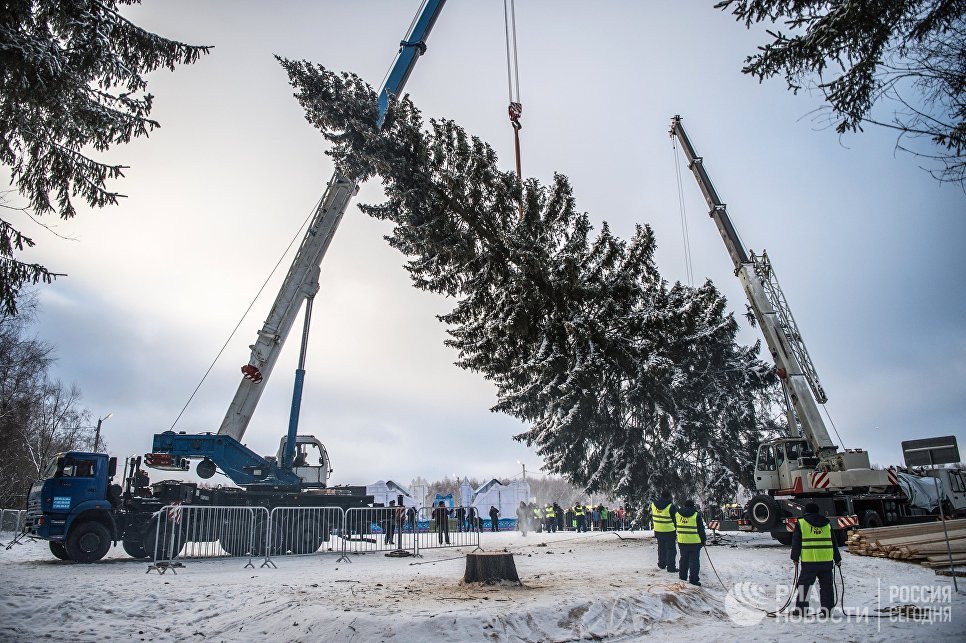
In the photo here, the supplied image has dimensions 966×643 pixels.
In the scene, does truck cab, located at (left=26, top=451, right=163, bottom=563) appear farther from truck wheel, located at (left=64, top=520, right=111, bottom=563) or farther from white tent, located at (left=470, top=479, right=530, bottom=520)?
white tent, located at (left=470, top=479, right=530, bottom=520)

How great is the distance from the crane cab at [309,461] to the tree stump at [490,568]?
11.8m

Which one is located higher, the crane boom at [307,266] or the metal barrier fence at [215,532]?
the crane boom at [307,266]

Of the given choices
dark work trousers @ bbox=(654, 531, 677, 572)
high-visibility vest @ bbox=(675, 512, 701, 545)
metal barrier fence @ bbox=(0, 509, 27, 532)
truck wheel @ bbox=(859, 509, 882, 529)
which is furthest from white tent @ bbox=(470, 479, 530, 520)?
high-visibility vest @ bbox=(675, 512, 701, 545)

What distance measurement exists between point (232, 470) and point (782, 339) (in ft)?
62.4

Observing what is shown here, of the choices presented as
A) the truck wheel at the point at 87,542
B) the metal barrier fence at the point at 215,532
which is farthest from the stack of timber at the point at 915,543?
the truck wheel at the point at 87,542

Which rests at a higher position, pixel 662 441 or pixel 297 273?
pixel 297 273

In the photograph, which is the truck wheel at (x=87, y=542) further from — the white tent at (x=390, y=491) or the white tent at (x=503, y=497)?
the white tent at (x=503, y=497)

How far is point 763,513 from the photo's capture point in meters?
18.2

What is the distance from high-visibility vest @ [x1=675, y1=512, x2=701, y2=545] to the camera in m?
10.2

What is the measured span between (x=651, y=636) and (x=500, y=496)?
4403 cm

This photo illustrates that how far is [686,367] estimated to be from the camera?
21.6 m

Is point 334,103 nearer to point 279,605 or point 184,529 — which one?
point 279,605

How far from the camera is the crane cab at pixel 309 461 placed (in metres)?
19.8

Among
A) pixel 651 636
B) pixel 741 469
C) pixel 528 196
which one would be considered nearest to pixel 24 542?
pixel 528 196
